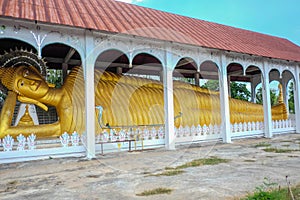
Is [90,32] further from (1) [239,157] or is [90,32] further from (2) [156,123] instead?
(1) [239,157]

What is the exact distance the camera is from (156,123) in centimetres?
872

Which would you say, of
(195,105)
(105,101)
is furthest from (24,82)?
(195,105)

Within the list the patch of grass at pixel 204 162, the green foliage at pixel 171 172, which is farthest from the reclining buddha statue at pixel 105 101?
the green foliage at pixel 171 172

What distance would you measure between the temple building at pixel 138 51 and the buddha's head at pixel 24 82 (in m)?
0.20

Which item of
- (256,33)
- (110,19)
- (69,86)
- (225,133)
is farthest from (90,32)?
(256,33)

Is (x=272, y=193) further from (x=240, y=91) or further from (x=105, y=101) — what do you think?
(x=240, y=91)

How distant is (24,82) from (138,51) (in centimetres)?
325

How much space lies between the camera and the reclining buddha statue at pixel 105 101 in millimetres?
7215

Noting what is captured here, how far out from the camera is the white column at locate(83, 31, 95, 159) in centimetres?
653

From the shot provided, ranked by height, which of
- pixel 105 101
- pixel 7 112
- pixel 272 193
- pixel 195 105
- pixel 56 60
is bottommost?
pixel 272 193

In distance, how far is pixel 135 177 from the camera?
4367 millimetres

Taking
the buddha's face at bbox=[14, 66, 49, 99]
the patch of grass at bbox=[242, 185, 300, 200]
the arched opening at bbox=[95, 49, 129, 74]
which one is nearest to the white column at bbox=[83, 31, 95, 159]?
the buddha's face at bbox=[14, 66, 49, 99]

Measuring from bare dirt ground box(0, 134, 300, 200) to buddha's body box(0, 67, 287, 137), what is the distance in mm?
1357

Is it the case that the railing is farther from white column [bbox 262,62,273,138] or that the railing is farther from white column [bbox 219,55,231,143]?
white column [bbox 262,62,273,138]
